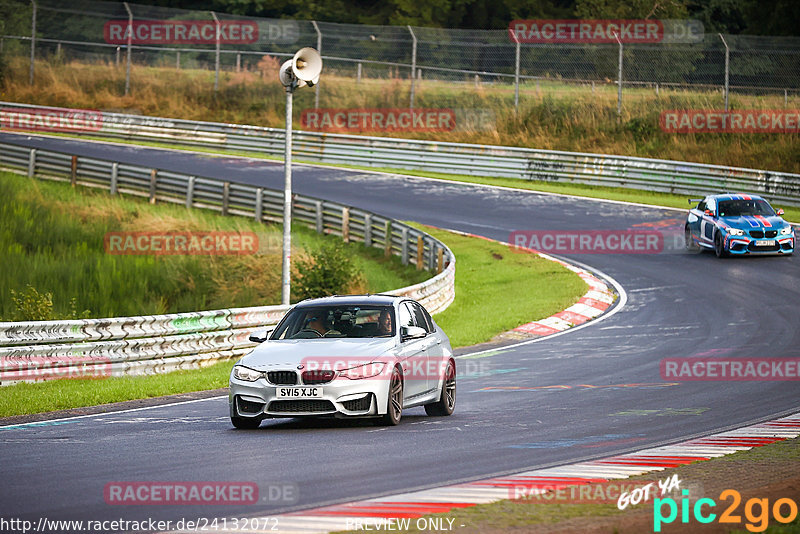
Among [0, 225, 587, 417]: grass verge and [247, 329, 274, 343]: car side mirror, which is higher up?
[247, 329, 274, 343]: car side mirror

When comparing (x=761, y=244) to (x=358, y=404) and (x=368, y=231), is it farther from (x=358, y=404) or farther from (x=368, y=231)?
(x=358, y=404)

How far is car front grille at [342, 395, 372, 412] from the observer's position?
456 inches

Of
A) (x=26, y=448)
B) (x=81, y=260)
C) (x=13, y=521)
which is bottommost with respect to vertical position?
(x=81, y=260)

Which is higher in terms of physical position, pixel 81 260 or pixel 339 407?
pixel 339 407

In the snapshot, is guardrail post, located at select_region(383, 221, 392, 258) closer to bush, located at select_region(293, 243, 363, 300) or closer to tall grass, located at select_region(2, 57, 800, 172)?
bush, located at select_region(293, 243, 363, 300)

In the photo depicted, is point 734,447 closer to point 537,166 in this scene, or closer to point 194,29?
point 537,166

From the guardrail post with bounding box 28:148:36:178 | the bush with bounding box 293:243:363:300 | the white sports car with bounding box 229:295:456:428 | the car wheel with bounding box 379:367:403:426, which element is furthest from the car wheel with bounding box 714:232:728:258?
the guardrail post with bounding box 28:148:36:178

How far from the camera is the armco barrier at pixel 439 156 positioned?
38719 mm

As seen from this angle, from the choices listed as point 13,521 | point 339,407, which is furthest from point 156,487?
point 339,407

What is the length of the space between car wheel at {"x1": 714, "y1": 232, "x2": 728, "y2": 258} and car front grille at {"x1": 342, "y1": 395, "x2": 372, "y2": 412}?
19.7 metres

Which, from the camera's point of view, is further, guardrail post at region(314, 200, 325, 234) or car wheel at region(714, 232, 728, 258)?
guardrail post at region(314, 200, 325, 234)

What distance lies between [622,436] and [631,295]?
47.1ft

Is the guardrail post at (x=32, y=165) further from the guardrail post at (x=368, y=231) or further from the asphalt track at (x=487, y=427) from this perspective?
the asphalt track at (x=487, y=427)

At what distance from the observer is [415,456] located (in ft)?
32.9
